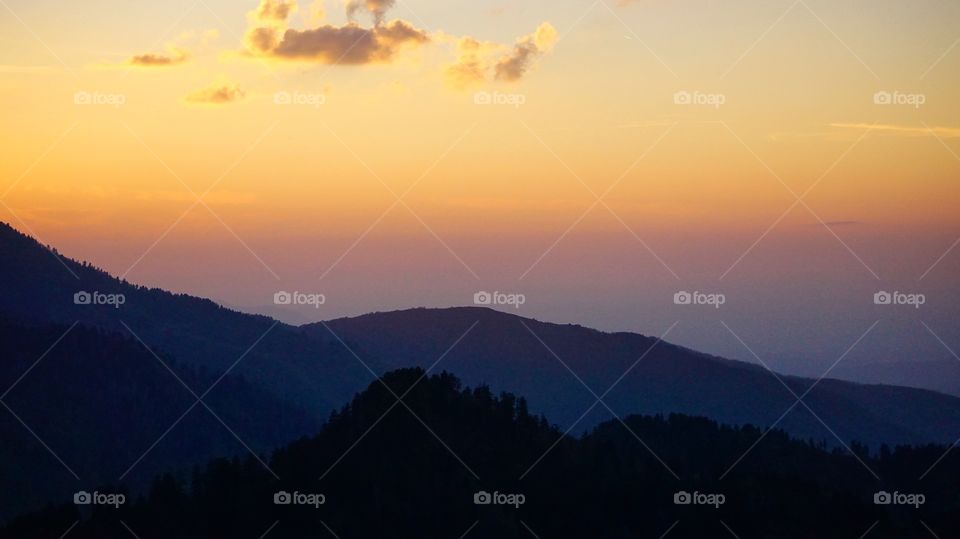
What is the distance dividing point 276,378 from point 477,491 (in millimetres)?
56857

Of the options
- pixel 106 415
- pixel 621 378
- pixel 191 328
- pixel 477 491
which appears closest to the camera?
pixel 477 491

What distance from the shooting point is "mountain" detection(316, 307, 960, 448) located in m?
80.4

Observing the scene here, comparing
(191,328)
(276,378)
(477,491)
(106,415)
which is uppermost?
(191,328)

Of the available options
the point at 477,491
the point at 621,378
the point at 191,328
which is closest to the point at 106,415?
the point at 191,328

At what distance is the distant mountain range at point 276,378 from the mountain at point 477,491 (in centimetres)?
2998

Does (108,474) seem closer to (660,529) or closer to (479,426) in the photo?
(479,426)

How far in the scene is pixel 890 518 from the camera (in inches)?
1471

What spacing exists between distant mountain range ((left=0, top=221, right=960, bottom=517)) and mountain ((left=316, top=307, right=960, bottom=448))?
182 millimetres

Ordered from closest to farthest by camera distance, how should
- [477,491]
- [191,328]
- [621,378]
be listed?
[477,491]
[621,378]
[191,328]

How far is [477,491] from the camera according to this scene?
3678cm

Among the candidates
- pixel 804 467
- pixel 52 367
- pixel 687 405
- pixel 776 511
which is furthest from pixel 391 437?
pixel 52 367

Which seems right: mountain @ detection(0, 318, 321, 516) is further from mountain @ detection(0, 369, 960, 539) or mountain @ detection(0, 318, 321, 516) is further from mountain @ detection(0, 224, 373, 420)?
mountain @ detection(0, 369, 960, 539)

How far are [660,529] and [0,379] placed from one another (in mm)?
65228

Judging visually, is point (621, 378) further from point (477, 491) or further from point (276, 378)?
point (477, 491)
